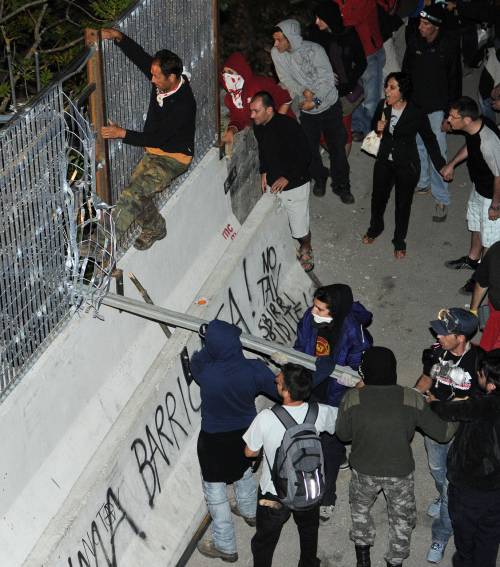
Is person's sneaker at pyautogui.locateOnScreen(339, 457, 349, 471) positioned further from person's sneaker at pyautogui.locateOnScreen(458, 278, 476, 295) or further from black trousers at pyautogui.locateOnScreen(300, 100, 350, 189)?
black trousers at pyautogui.locateOnScreen(300, 100, 350, 189)

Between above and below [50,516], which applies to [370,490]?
above

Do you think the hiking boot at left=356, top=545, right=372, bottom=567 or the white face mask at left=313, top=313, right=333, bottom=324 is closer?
the hiking boot at left=356, top=545, right=372, bottom=567

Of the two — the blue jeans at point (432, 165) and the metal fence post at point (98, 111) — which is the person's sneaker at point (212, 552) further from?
the blue jeans at point (432, 165)

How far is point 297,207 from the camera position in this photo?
10.0 meters

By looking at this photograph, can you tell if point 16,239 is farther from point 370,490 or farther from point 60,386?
point 370,490

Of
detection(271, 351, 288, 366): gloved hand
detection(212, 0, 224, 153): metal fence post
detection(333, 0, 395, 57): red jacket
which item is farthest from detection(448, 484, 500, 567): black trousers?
detection(333, 0, 395, 57): red jacket

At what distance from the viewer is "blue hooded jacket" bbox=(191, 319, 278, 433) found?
7.07 m

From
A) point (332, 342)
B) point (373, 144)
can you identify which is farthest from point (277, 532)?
point (373, 144)

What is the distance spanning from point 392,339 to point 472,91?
17.3 feet

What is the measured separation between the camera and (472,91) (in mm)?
13789

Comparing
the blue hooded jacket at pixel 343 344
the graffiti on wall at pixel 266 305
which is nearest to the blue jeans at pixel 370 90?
the graffiti on wall at pixel 266 305

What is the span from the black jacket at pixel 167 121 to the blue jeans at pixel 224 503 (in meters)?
2.52

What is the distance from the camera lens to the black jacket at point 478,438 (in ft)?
22.4

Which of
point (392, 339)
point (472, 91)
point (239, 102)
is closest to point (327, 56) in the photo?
point (239, 102)
